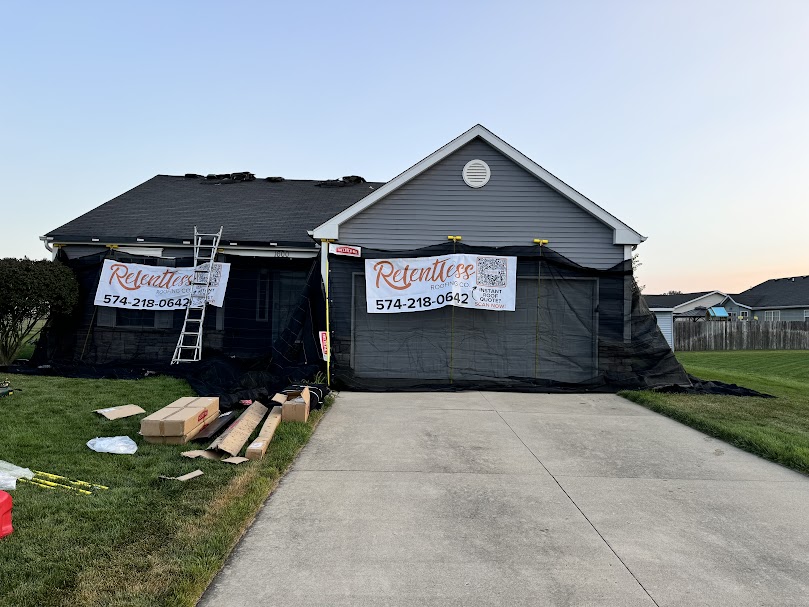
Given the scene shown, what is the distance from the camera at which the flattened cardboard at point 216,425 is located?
520cm

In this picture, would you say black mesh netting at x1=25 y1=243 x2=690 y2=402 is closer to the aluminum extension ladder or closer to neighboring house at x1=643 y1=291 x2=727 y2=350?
the aluminum extension ladder

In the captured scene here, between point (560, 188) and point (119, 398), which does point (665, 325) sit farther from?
point (119, 398)

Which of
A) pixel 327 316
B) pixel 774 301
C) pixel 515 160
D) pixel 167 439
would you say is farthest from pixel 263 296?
pixel 774 301

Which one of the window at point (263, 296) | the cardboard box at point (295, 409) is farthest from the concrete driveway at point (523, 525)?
the window at point (263, 296)

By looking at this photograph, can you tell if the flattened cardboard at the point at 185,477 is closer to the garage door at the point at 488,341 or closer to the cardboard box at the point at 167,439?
the cardboard box at the point at 167,439

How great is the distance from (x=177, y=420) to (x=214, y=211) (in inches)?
358

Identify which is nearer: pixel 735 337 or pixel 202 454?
pixel 202 454

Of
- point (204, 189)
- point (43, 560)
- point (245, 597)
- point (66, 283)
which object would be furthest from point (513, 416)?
point (204, 189)

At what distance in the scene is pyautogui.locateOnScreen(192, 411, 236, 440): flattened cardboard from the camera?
5.20 metres

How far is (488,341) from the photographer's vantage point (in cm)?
919

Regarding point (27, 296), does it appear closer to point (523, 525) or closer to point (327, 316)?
point (327, 316)

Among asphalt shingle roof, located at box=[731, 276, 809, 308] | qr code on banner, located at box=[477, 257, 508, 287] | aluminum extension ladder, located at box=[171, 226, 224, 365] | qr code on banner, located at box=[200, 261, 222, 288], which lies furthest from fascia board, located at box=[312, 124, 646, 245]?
asphalt shingle roof, located at box=[731, 276, 809, 308]

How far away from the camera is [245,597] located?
2484 mm

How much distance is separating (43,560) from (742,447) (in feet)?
21.1
